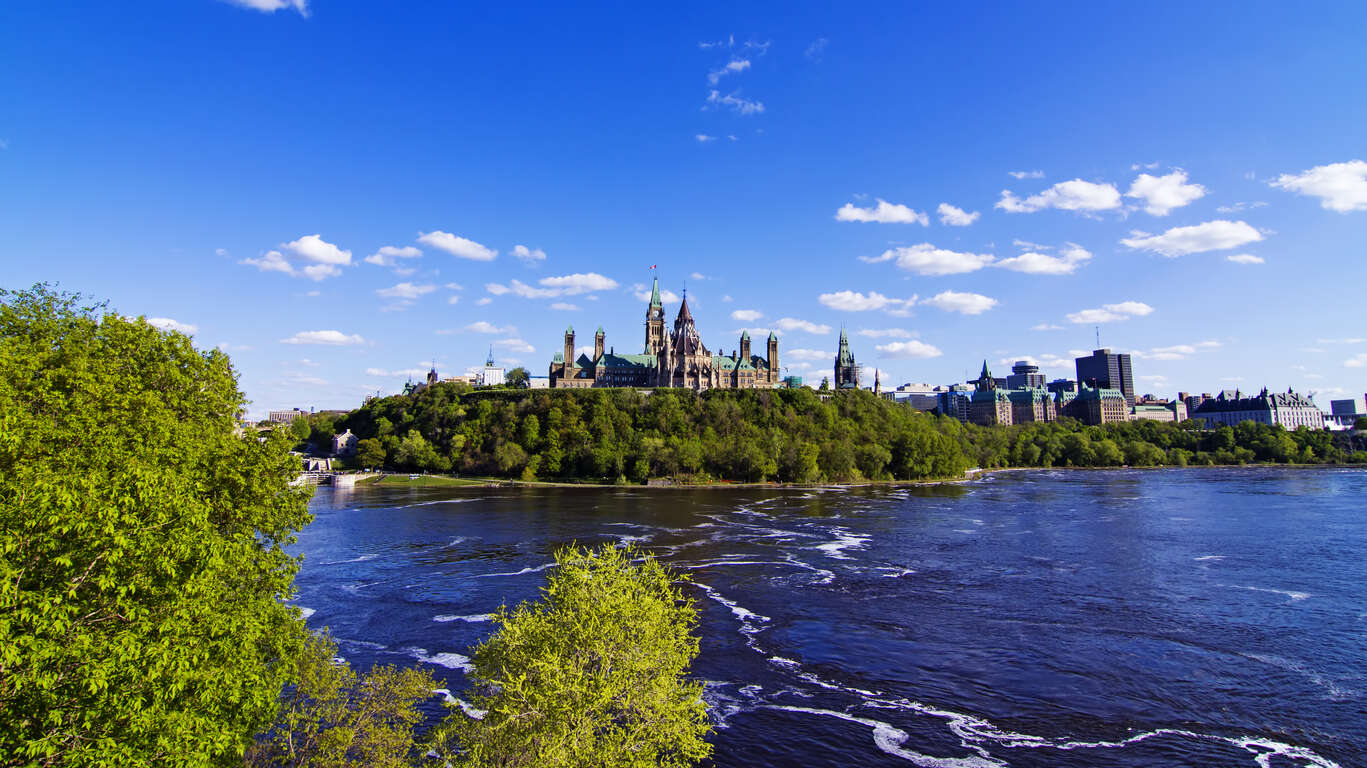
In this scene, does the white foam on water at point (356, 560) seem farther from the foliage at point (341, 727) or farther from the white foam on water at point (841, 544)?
the white foam on water at point (841, 544)

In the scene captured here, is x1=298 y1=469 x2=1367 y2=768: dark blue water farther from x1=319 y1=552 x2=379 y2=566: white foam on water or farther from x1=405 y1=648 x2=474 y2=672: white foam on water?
x1=319 y1=552 x2=379 y2=566: white foam on water

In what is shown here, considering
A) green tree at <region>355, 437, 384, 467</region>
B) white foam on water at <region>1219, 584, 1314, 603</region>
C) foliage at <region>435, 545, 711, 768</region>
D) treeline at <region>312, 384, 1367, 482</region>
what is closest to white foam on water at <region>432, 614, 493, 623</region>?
foliage at <region>435, 545, 711, 768</region>

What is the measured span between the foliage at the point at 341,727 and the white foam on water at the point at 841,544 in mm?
48348

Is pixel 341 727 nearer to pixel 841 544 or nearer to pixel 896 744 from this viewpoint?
pixel 896 744

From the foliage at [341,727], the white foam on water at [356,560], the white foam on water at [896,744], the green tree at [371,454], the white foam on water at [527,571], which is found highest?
the green tree at [371,454]

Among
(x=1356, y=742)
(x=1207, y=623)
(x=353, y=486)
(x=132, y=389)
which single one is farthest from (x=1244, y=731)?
(x=353, y=486)

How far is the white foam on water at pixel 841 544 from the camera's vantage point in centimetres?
6581

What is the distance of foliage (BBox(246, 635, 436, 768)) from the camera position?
19.9 meters

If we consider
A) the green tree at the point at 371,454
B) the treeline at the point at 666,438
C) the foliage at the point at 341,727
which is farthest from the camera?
the green tree at the point at 371,454

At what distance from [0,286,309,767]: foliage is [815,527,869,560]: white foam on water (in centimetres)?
5086

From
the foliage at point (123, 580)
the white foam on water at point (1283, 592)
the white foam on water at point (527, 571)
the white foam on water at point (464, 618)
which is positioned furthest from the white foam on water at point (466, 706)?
the white foam on water at point (1283, 592)

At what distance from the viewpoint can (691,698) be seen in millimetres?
20688

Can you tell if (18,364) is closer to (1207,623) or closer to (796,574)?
(796,574)

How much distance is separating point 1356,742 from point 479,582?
51.7 m
